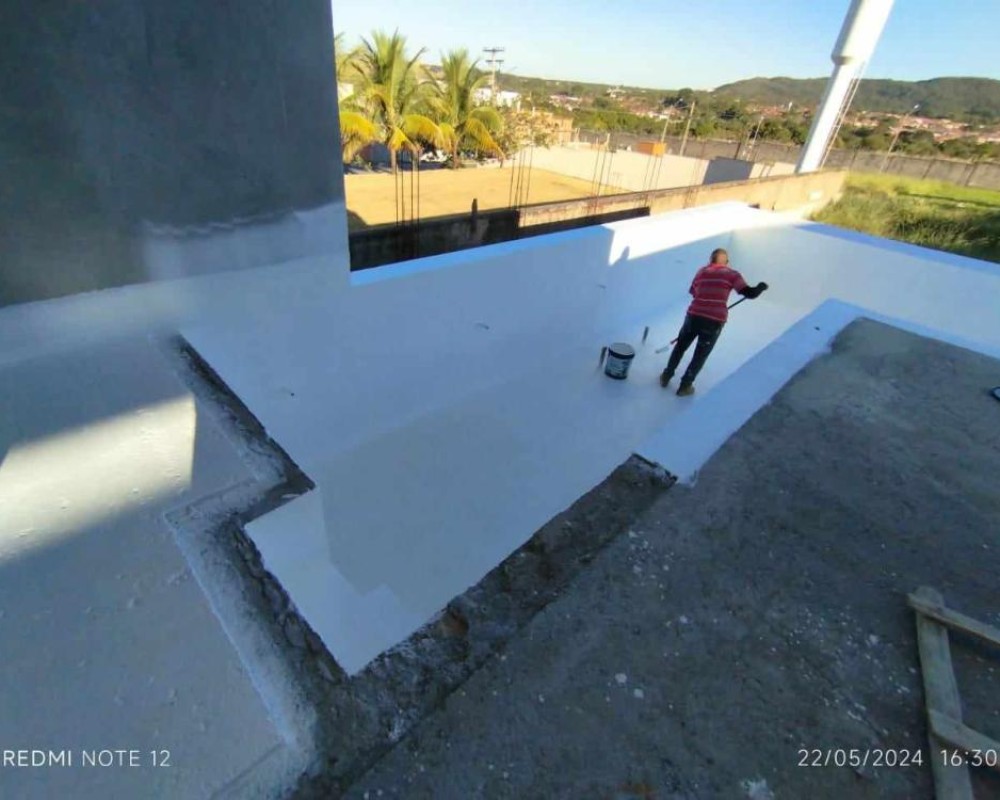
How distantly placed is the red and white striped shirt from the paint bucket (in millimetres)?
713

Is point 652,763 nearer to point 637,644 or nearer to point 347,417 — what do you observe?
point 637,644

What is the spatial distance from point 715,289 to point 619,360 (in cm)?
108

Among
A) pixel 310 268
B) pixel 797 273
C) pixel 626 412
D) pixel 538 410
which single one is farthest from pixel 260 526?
pixel 797 273

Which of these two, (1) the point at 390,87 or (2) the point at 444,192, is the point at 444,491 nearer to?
(1) the point at 390,87

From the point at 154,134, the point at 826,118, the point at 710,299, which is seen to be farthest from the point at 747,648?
the point at 826,118

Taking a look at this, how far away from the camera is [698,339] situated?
4.46 m

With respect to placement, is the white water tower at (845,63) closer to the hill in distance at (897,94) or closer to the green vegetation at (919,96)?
the hill in distance at (897,94)

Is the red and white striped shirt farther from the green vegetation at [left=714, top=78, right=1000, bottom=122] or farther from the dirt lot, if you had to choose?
the green vegetation at [left=714, top=78, right=1000, bottom=122]

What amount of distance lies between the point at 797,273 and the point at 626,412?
4.23 metres

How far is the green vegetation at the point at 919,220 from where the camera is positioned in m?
9.57

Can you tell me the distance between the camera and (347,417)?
3.38 meters

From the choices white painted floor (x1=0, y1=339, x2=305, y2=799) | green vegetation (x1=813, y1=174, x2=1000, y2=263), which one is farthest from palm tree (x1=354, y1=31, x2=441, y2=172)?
green vegetation (x1=813, y1=174, x2=1000, y2=263)

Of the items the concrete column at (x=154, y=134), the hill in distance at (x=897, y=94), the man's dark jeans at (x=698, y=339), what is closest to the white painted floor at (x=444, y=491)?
the man's dark jeans at (x=698, y=339)

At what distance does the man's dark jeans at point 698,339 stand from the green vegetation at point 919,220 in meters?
8.73
